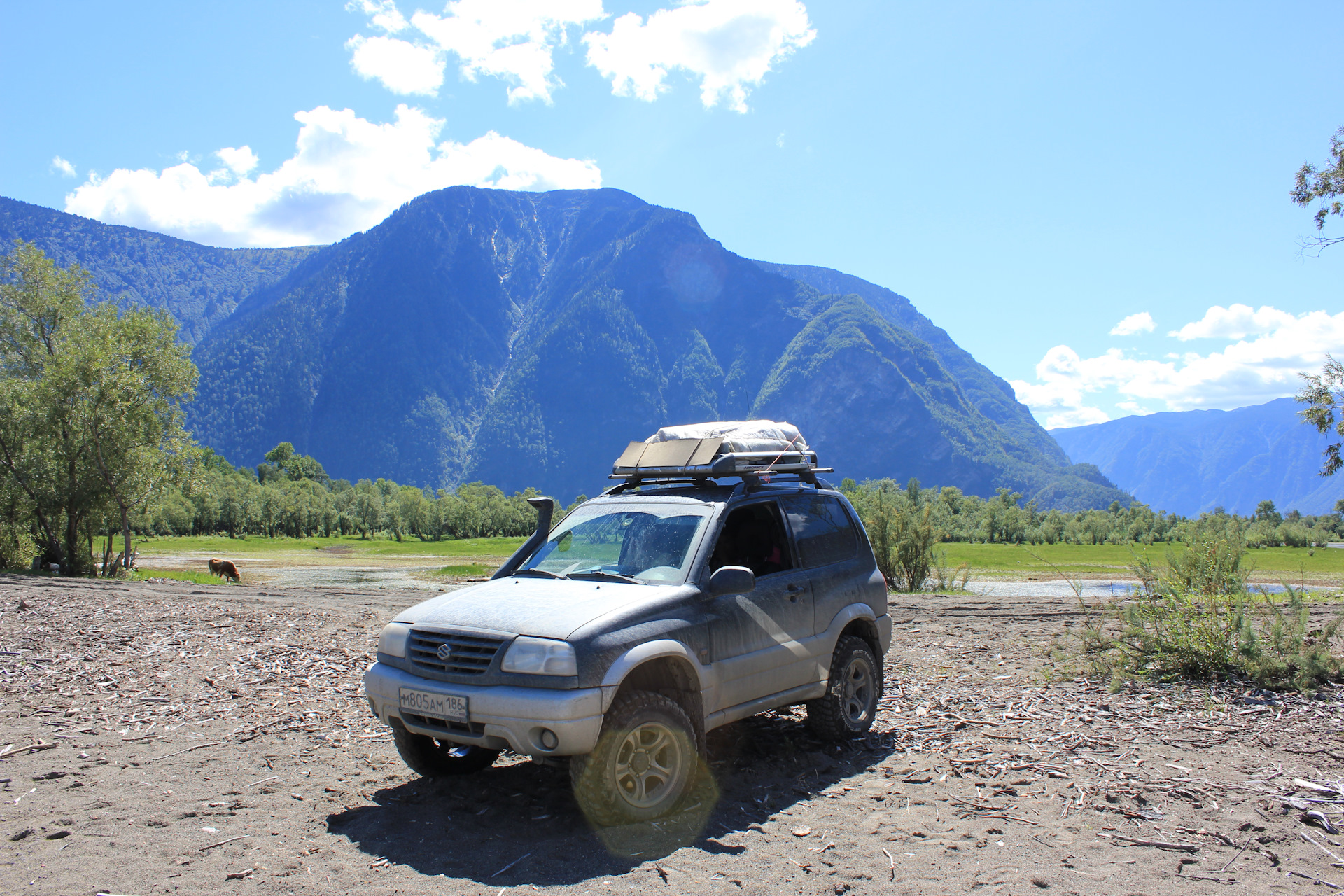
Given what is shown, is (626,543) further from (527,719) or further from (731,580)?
(527,719)

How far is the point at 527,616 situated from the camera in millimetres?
4879

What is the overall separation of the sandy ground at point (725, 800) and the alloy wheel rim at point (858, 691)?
270mm

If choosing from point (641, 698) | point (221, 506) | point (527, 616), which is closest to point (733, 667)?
point (641, 698)

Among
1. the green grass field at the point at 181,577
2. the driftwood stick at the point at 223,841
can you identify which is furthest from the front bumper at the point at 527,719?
the green grass field at the point at 181,577

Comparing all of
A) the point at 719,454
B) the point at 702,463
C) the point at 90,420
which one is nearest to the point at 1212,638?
the point at 719,454

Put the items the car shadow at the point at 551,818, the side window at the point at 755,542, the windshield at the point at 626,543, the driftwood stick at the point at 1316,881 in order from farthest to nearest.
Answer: the side window at the point at 755,542 < the windshield at the point at 626,543 < the car shadow at the point at 551,818 < the driftwood stick at the point at 1316,881

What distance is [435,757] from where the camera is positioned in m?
5.59

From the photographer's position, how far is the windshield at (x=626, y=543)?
558cm

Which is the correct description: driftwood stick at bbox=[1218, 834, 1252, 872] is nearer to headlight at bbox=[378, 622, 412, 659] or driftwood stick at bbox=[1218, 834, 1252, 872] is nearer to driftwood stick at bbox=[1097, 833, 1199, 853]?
driftwood stick at bbox=[1097, 833, 1199, 853]

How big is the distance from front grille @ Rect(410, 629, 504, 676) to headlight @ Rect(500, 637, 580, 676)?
0.13 metres

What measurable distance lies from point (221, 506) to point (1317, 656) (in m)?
101

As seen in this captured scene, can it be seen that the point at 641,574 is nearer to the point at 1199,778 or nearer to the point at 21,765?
the point at 1199,778

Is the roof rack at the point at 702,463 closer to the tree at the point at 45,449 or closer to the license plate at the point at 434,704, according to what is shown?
the license plate at the point at 434,704

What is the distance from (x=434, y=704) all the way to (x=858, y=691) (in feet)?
12.3
